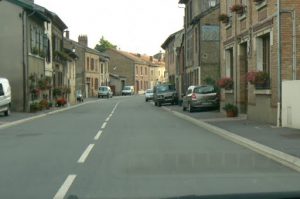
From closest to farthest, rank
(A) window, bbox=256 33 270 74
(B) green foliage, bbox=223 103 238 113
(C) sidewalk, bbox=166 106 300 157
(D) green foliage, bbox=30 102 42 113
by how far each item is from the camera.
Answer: (C) sidewalk, bbox=166 106 300 157
(A) window, bbox=256 33 270 74
(B) green foliage, bbox=223 103 238 113
(D) green foliage, bbox=30 102 42 113

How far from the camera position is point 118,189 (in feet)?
26.8

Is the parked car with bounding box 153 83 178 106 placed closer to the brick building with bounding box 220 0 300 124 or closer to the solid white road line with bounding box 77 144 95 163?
the brick building with bounding box 220 0 300 124

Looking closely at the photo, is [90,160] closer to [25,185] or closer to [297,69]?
[25,185]

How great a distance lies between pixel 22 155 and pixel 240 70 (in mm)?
15521

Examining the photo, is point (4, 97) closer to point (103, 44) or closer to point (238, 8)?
point (238, 8)

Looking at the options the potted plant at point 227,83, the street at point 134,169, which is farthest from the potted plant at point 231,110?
the street at point 134,169

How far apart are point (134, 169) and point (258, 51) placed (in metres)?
13.9

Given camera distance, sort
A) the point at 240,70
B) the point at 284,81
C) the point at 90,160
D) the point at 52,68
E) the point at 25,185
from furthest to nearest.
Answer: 1. the point at 52,68
2. the point at 240,70
3. the point at 284,81
4. the point at 90,160
5. the point at 25,185

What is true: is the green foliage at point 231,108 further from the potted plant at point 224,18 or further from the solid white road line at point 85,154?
the solid white road line at point 85,154

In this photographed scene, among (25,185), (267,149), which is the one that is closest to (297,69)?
(267,149)

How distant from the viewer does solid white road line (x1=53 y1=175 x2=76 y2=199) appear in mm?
7784

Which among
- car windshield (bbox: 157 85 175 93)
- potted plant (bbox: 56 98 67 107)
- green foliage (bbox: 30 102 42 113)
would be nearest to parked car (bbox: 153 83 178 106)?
car windshield (bbox: 157 85 175 93)

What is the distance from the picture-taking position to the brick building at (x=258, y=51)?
64.6 ft

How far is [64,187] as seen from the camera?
848 cm
